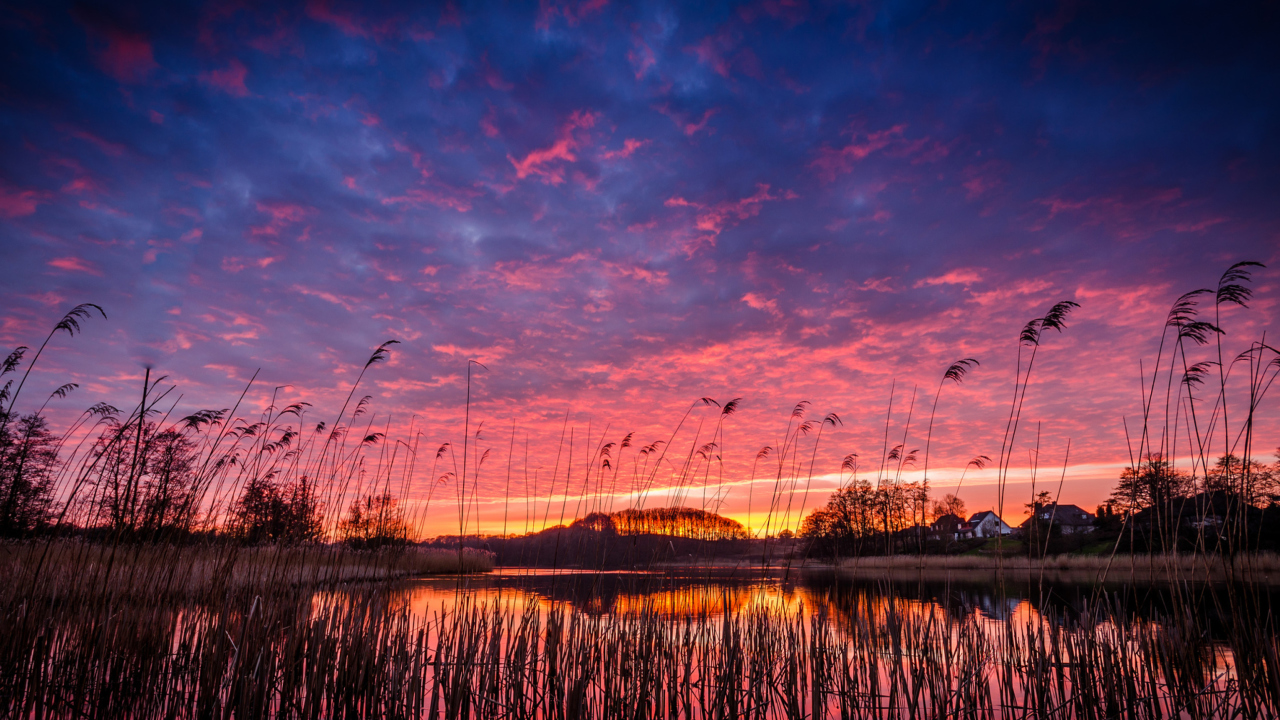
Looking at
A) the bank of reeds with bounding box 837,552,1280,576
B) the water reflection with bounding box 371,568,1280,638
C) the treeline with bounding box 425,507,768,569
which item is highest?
the treeline with bounding box 425,507,768,569

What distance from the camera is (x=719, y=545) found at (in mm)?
7520

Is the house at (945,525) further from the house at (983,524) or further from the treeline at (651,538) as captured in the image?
the house at (983,524)

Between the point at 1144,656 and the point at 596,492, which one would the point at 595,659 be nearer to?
the point at 596,492

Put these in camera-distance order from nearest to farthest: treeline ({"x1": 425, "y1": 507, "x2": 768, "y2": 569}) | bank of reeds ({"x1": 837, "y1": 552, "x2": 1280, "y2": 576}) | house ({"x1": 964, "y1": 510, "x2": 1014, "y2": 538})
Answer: treeline ({"x1": 425, "y1": 507, "x2": 768, "y2": 569}), bank of reeds ({"x1": 837, "y1": 552, "x2": 1280, "y2": 576}), house ({"x1": 964, "y1": 510, "x2": 1014, "y2": 538})

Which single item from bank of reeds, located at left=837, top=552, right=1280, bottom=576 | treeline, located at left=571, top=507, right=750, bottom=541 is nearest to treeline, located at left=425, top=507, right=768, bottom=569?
treeline, located at left=571, top=507, right=750, bottom=541

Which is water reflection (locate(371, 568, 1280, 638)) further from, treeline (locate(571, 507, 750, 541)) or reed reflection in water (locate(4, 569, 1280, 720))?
treeline (locate(571, 507, 750, 541))

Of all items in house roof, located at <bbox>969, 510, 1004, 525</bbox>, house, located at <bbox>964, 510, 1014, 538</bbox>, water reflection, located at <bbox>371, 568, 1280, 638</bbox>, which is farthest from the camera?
house roof, located at <bbox>969, 510, 1004, 525</bbox>

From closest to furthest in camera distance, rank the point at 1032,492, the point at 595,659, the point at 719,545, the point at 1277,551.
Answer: the point at 1032,492, the point at 595,659, the point at 719,545, the point at 1277,551

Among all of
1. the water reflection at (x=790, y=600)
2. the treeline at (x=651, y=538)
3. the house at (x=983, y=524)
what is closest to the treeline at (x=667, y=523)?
the treeline at (x=651, y=538)

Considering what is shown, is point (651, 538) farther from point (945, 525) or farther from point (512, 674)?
point (945, 525)

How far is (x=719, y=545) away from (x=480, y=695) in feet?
12.2

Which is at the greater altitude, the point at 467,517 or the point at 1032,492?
the point at 1032,492

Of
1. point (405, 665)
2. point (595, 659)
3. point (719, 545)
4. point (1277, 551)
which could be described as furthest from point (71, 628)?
point (1277, 551)

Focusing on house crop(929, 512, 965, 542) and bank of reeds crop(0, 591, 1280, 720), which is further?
house crop(929, 512, 965, 542)
